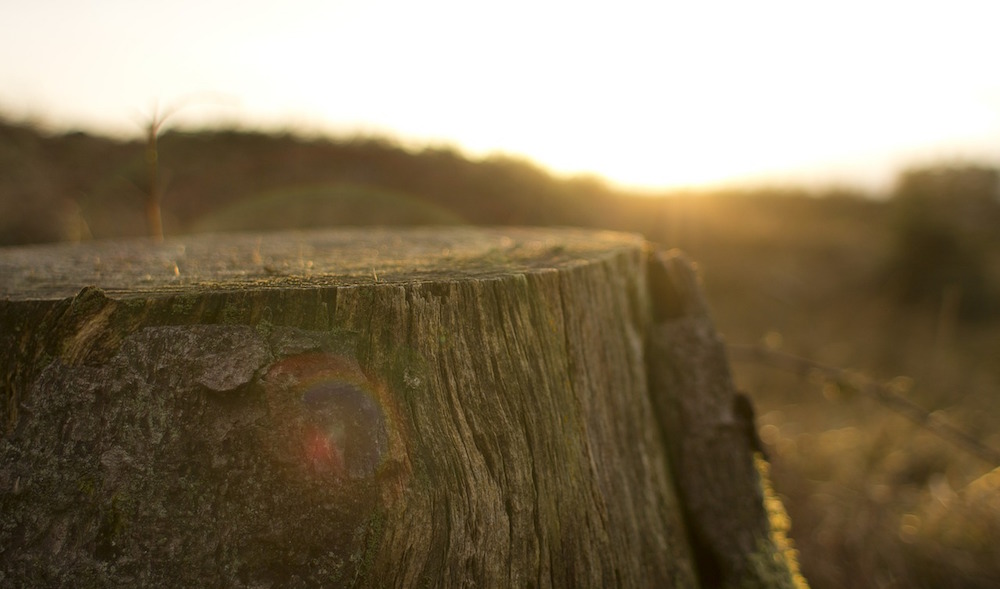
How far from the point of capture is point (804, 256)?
12.3 m

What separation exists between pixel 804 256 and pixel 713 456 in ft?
38.6

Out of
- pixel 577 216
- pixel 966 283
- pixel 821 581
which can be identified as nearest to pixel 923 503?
pixel 821 581

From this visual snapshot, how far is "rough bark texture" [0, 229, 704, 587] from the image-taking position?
111 centimetres

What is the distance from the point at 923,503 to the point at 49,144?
11.5 metres

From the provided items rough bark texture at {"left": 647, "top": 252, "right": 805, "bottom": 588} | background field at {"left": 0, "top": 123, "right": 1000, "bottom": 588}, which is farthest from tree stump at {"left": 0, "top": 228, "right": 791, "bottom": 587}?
background field at {"left": 0, "top": 123, "right": 1000, "bottom": 588}

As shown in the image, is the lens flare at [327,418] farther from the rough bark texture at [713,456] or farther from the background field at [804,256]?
the background field at [804,256]

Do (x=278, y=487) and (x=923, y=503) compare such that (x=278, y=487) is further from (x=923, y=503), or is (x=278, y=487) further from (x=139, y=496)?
(x=923, y=503)

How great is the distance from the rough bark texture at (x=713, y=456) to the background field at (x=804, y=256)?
1.19 m

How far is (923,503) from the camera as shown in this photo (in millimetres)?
3691

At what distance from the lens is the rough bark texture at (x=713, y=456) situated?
1.92m

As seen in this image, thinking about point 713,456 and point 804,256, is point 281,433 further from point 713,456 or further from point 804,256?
point 804,256

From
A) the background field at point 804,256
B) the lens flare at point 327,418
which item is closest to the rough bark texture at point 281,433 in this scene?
the lens flare at point 327,418

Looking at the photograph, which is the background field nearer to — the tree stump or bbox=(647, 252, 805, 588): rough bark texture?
bbox=(647, 252, 805, 588): rough bark texture

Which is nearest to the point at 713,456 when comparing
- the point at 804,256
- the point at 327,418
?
the point at 327,418
